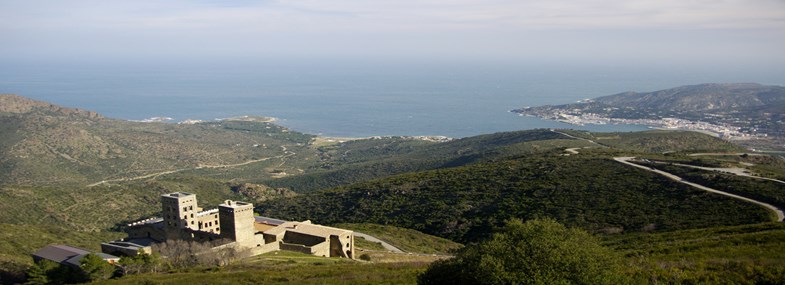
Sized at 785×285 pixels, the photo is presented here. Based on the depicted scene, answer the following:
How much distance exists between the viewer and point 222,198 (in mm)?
73250

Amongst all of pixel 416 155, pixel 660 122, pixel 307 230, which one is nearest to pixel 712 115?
pixel 660 122

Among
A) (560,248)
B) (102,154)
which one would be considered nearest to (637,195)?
(560,248)

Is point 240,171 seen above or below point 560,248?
below

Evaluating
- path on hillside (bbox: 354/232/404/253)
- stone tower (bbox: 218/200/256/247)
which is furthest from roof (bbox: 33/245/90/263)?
path on hillside (bbox: 354/232/404/253)

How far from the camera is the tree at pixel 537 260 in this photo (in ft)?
48.6

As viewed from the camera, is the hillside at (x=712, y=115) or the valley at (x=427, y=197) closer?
the valley at (x=427, y=197)

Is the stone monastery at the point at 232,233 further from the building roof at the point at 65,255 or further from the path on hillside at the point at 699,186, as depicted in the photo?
the path on hillside at the point at 699,186

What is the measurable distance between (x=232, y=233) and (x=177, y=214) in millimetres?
4468

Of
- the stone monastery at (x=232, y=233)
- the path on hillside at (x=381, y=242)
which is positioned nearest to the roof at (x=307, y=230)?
the stone monastery at (x=232, y=233)

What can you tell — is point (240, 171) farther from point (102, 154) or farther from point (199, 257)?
point (199, 257)

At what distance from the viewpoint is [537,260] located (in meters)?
15.4

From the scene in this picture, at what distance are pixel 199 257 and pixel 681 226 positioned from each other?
3014 cm

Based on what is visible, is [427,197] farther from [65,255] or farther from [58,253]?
[58,253]

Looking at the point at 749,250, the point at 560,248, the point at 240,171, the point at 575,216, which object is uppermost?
the point at 560,248
